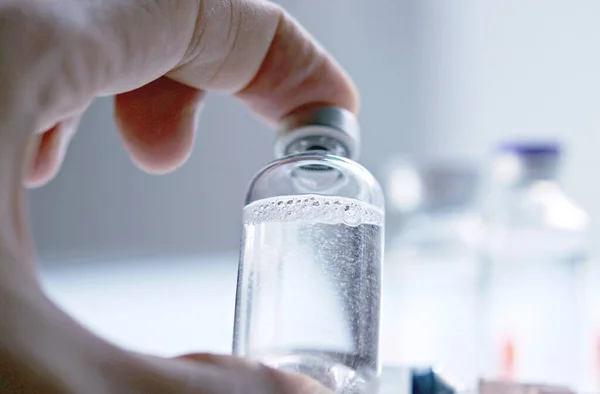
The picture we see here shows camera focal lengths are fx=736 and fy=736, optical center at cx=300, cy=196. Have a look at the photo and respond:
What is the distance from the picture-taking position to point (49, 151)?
45cm

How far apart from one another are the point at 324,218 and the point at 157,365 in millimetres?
140

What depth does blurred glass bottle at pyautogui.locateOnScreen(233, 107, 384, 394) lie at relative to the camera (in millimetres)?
377

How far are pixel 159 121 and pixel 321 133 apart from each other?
0.10 metres

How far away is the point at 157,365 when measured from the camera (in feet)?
0.92

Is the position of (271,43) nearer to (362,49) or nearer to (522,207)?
(522,207)

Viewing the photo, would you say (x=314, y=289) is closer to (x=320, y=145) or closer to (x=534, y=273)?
(x=320, y=145)

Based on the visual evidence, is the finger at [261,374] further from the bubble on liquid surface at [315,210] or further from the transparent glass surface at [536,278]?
the transparent glass surface at [536,278]

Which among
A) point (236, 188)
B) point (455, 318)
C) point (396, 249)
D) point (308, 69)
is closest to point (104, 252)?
point (236, 188)

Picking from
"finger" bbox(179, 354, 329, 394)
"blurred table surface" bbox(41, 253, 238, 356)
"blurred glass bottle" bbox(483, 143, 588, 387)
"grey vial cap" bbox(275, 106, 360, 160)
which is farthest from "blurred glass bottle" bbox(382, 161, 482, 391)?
"finger" bbox(179, 354, 329, 394)

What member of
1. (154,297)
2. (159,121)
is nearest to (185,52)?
(159,121)

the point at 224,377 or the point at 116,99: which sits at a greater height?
the point at 116,99

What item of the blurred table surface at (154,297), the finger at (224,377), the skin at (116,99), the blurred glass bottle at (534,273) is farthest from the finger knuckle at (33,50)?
the blurred glass bottle at (534,273)

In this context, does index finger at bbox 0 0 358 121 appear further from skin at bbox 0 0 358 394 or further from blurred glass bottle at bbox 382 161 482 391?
blurred glass bottle at bbox 382 161 482 391

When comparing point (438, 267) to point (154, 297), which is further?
point (154, 297)
